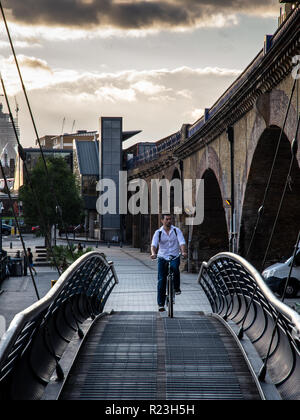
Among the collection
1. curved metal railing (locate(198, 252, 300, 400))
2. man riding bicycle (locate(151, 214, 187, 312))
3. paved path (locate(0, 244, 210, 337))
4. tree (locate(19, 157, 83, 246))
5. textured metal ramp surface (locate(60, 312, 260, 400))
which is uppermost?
tree (locate(19, 157, 83, 246))

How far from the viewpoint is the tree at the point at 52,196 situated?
4231 centimetres

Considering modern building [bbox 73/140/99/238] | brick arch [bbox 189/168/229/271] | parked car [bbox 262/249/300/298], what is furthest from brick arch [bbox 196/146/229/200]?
modern building [bbox 73/140/99/238]

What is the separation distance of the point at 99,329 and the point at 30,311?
385 centimetres

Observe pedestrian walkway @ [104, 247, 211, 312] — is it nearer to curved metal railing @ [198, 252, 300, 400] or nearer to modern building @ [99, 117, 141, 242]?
curved metal railing @ [198, 252, 300, 400]

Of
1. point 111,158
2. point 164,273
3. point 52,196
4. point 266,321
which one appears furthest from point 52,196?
point 266,321

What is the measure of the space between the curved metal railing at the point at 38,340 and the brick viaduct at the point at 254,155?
4742 mm

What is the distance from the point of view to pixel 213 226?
28.8 m

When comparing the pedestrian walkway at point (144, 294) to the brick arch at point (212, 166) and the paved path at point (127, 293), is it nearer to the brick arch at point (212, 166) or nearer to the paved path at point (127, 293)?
the paved path at point (127, 293)

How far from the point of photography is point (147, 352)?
21.7 ft

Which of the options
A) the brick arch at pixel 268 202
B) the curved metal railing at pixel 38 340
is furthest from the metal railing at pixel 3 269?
the curved metal railing at pixel 38 340

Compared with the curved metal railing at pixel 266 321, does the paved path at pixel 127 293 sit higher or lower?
lower

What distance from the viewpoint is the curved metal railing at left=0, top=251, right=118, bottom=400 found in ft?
12.9

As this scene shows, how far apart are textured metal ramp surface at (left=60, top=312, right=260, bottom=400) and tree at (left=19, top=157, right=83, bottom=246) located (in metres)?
33.2

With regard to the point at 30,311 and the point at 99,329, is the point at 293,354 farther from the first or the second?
the point at 99,329
